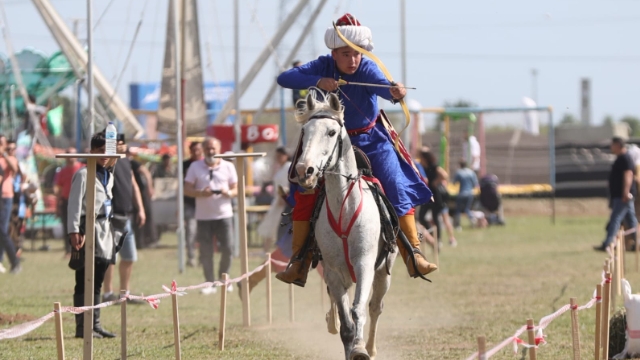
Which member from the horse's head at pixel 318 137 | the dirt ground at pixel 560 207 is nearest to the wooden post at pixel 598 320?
the horse's head at pixel 318 137

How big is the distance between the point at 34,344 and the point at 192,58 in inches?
400

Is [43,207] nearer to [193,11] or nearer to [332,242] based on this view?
[193,11]

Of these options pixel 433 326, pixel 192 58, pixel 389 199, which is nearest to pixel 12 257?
pixel 192 58

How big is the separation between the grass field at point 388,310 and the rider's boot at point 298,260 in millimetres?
947

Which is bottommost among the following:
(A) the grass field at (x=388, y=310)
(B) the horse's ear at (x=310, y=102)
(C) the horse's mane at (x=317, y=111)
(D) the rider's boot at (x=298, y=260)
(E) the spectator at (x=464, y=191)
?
(A) the grass field at (x=388, y=310)

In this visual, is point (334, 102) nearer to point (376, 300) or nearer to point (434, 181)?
point (376, 300)

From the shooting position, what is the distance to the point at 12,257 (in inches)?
702

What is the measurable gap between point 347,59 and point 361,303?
6.68ft

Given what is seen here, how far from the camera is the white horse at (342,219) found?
761 cm

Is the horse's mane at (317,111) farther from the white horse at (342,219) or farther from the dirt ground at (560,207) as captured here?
the dirt ground at (560,207)

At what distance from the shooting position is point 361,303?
7719 mm

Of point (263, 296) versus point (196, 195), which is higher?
point (196, 195)

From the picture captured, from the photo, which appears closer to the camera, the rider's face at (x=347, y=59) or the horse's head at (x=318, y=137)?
the horse's head at (x=318, y=137)

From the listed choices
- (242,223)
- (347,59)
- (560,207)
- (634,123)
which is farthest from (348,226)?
(634,123)
